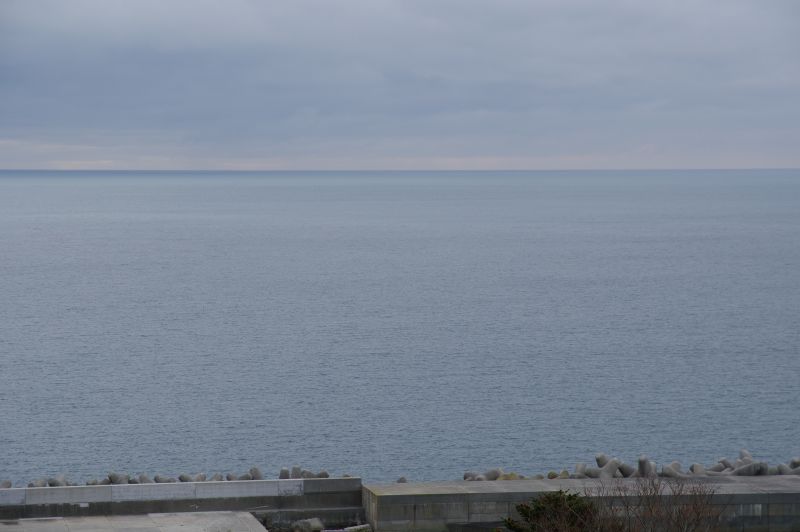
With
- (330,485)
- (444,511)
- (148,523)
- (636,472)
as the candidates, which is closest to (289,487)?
(330,485)

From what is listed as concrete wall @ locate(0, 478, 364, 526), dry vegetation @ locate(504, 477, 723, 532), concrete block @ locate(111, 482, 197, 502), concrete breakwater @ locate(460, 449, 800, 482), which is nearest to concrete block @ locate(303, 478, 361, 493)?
→ concrete wall @ locate(0, 478, 364, 526)

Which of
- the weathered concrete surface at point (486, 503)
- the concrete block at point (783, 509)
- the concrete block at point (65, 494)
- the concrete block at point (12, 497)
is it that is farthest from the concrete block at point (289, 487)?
the concrete block at point (783, 509)

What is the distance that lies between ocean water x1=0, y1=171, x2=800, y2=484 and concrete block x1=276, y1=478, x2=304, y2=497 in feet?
50.6

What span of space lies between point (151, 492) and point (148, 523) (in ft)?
3.15

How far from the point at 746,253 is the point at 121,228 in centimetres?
9159

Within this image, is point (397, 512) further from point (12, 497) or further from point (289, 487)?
point (12, 497)

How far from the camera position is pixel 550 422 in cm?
4609

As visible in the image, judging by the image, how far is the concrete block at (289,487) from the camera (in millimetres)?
23422

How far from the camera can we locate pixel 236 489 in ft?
76.3

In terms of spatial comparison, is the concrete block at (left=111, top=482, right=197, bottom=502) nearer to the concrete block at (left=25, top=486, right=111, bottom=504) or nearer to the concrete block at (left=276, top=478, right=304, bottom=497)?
the concrete block at (left=25, top=486, right=111, bottom=504)

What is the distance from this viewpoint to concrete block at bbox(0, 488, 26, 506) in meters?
22.2

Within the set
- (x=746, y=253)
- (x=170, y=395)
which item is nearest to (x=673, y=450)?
(x=170, y=395)

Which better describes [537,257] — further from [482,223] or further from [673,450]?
[673,450]

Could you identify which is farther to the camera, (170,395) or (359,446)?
(170,395)
